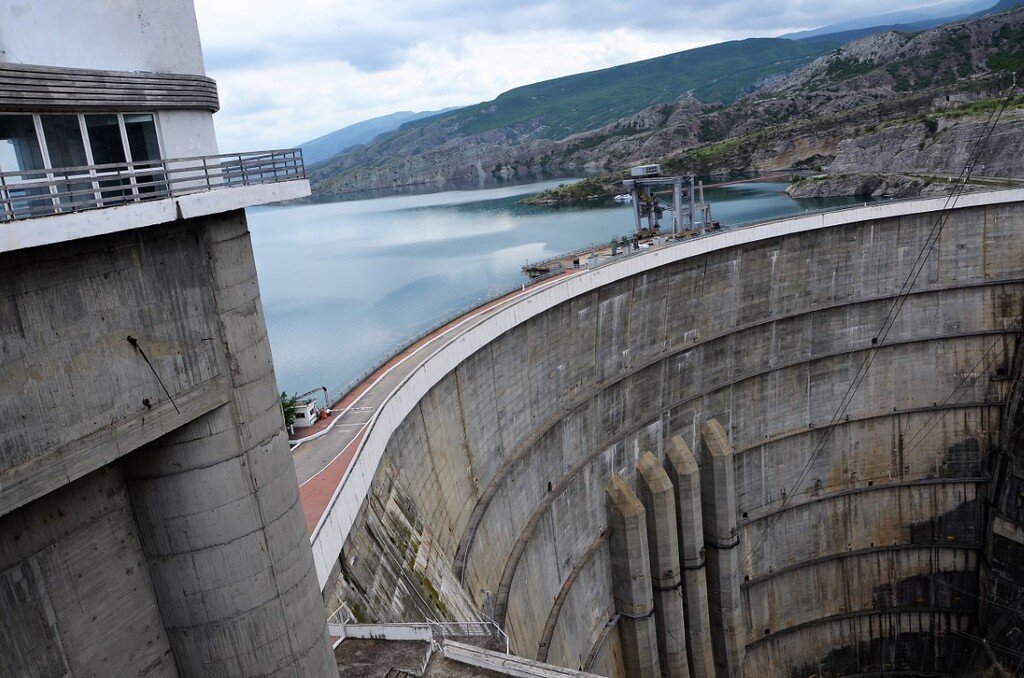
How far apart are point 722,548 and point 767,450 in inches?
197

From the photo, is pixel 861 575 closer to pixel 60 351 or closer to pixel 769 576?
pixel 769 576

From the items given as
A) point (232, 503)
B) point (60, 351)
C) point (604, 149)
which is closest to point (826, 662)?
point (232, 503)

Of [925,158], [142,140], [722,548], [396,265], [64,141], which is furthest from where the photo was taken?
[396,265]

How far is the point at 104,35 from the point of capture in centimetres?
680

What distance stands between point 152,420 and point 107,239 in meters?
1.54

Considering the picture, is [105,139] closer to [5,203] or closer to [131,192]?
Result: [131,192]

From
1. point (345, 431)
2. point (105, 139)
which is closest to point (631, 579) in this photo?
point (345, 431)

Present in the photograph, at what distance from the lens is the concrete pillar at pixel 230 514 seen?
7328 mm

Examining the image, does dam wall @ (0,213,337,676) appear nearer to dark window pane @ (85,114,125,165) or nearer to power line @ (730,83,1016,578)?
dark window pane @ (85,114,125,165)

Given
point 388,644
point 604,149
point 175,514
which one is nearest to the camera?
point 175,514

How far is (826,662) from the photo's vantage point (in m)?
31.3

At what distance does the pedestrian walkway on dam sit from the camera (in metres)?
13.2

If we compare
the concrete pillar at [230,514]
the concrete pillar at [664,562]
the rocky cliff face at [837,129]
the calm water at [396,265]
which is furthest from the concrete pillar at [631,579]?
the rocky cliff face at [837,129]

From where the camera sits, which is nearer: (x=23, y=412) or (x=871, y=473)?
(x=23, y=412)
